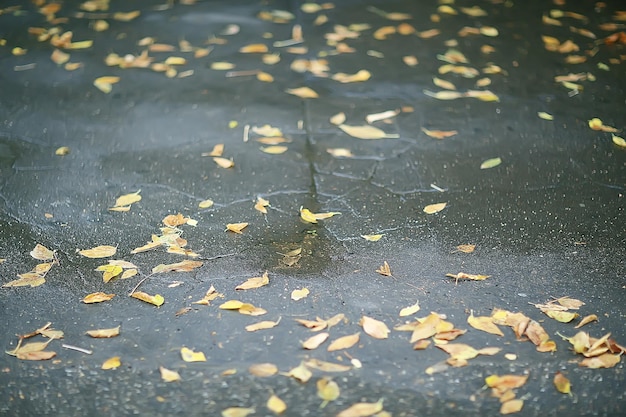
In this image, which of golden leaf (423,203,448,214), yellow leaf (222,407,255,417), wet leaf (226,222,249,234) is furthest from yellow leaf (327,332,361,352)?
golden leaf (423,203,448,214)

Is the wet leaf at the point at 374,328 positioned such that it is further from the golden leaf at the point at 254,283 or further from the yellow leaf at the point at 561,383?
the yellow leaf at the point at 561,383

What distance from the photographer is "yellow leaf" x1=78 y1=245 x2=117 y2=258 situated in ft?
11.9

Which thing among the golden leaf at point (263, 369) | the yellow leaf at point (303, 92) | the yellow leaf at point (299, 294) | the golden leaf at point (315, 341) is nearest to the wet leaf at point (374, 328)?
the golden leaf at point (315, 341)

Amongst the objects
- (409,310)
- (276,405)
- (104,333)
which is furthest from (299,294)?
(104,333)

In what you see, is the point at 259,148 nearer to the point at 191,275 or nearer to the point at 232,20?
the point at 191,275

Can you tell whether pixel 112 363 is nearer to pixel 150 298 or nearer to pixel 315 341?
pixel 150 298

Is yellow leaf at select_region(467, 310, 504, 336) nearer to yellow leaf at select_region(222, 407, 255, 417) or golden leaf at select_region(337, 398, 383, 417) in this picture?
golden leaf at select_region(337, 398, 383, 417)

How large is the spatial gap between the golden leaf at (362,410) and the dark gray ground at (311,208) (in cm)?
3

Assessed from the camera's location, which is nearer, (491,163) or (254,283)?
(254,283)

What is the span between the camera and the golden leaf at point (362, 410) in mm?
2707

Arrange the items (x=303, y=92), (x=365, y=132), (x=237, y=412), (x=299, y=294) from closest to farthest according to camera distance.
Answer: (x=237, y=412) < (x=299, y=294) < (x=365, y=132) < (x=303, y=92)

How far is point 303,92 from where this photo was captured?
17.3ft

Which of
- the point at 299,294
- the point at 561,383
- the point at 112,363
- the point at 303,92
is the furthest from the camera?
the point at 303,92

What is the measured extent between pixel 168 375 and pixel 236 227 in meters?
1.10
